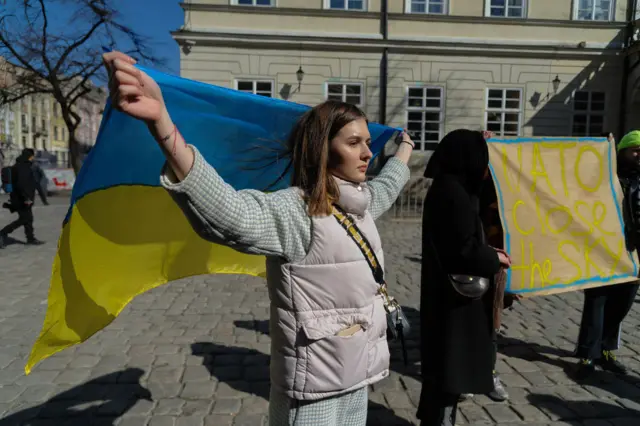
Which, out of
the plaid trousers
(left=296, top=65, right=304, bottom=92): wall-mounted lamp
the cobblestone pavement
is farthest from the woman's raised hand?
(left=296, top=65, right=304, bottom=92): wall-mounted lamp

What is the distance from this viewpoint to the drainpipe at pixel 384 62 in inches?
741

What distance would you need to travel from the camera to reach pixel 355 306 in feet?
5.77

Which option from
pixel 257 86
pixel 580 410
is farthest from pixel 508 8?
pixel 580 410

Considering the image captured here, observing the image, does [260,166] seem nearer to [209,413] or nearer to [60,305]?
[60,305]

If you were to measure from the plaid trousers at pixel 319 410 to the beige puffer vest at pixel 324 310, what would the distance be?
0.18ft

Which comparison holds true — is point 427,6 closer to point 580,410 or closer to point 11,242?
point 11,242

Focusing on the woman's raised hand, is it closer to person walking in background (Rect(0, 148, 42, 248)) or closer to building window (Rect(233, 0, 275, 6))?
person walking in background (Rect(0, 148, 42, 248))

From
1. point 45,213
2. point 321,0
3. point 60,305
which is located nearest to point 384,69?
point 321,0

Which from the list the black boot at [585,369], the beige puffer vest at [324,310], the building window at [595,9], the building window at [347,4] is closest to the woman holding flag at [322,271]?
the beige puffer vest at [324,310]

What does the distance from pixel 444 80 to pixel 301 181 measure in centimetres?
1914

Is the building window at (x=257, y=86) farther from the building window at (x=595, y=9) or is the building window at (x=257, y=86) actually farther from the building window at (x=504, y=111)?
the building window at (x=595, y=9)

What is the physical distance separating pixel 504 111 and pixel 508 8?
4.24m

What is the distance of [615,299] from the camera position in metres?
3.81

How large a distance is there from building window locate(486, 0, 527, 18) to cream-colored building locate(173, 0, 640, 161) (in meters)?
0.04
